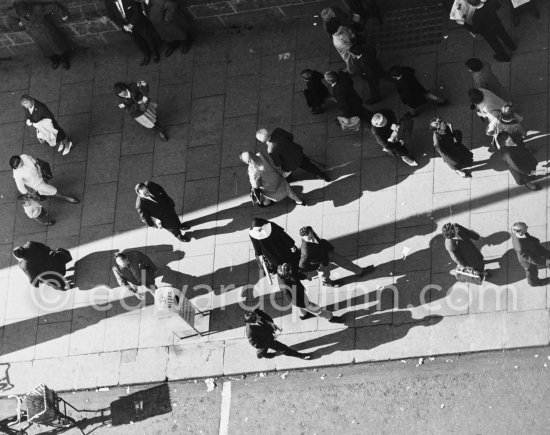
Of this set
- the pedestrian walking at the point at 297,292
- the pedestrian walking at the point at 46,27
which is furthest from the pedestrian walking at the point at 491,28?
the pedestrian walking at the point at 46,27

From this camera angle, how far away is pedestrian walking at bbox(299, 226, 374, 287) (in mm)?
17641

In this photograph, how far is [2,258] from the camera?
2080cm

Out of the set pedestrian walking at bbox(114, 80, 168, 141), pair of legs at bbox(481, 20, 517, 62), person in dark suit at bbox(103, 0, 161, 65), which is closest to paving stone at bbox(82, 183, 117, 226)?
pedestrian walking at bbox(114, 80, 168, 141)

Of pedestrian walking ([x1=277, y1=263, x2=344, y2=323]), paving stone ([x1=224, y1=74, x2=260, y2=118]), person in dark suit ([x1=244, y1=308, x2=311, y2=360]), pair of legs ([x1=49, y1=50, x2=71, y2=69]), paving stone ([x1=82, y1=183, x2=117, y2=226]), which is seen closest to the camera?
person in dark suit ([x1=244, y1=308, x2=311, y2=360])

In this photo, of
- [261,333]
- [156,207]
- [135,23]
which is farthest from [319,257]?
[135,23]

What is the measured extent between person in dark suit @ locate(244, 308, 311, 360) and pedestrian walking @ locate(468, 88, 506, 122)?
14.7ft

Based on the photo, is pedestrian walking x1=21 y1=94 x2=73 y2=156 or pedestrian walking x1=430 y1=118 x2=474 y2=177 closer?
pedestrian walking x1=430 y1=118 x2=474 y2=177

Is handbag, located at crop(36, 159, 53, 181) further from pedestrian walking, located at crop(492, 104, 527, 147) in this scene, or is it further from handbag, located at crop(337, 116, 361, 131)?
pedestrian walking, located at crop(492, 104, 527, 147)

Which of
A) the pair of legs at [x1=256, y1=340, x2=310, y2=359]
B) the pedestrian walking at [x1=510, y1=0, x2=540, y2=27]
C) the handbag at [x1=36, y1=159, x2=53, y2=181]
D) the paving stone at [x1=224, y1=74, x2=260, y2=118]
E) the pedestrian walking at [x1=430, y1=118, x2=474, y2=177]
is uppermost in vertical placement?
the pedestrian walking at [x1=510, y1=0, x2=540, y2=27]

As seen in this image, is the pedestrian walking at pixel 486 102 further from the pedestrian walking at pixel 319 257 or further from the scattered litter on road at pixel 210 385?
the scattered litter on road at pixel 210 385

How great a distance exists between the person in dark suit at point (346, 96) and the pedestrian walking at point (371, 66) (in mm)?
331

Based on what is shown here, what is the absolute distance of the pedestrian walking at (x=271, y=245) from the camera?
17938 mm

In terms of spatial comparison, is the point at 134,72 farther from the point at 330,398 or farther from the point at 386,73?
the point at 330,398

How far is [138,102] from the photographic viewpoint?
66.8 ft
